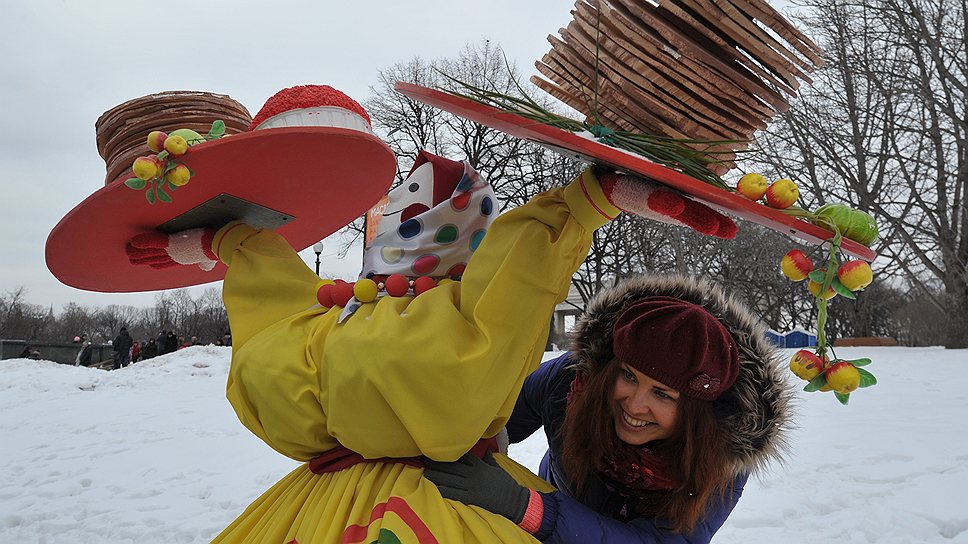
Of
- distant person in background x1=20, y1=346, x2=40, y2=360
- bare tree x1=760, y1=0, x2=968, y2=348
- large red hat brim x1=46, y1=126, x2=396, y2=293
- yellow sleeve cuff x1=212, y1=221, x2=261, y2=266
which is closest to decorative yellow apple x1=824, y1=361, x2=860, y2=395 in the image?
large red hat brim x1=46, y1=126, x2=396, y2=293

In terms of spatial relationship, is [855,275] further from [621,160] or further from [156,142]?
[156,142]

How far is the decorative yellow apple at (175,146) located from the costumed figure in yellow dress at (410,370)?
1.80 ft

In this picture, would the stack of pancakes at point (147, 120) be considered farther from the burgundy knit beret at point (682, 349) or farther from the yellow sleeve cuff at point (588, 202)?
the burgundy knit beret at point (682, 349)

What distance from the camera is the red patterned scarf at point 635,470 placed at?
6.60 feet

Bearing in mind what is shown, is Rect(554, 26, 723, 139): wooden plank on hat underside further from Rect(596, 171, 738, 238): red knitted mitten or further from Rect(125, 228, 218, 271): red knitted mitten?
Rect(125, 228, 218, 271): red knitted mitten

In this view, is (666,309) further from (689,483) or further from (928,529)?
(928,529)

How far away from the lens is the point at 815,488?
209 inches

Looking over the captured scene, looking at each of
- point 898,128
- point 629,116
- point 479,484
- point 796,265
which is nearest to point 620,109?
point 629,116

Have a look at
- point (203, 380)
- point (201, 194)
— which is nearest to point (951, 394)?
point (201, 194)

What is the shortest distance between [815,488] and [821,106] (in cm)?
1393

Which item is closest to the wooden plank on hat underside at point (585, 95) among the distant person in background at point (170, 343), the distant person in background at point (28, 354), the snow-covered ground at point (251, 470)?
the snow-covered ground at point (251, 470)

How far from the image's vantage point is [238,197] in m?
2.04

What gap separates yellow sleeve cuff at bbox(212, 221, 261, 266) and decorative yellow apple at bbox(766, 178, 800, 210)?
155 cm

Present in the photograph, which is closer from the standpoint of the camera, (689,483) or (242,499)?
(689,483)
